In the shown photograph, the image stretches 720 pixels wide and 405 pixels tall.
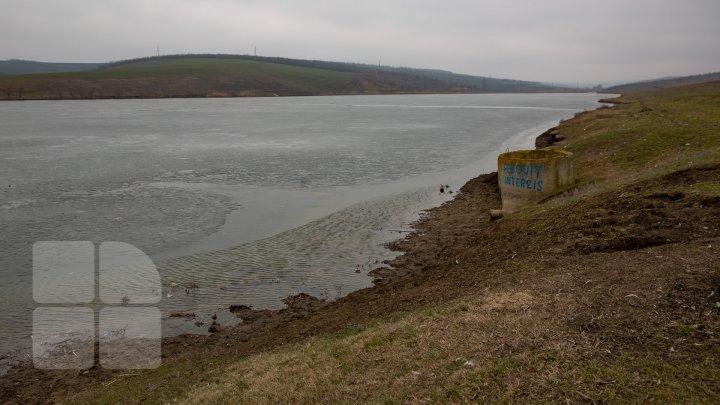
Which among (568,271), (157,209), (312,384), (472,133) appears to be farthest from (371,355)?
(472,133)

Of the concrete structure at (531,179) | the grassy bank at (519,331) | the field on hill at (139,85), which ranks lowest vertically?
the grassy bank at (519,331)

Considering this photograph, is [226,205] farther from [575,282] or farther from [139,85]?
[139,85]

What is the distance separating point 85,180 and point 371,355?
25.6 metres

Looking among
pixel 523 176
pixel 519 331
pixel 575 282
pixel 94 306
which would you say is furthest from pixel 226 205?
pixel 519 331

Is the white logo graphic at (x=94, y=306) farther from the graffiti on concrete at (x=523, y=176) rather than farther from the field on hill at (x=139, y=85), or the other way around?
the field on hill at (x=139, y=85)

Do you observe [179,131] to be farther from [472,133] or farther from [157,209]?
[157,209]

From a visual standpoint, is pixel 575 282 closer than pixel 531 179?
Yes

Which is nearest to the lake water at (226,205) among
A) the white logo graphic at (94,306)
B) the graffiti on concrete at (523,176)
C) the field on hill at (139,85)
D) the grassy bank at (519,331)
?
the white logo graphic at (94,306)

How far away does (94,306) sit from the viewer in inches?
512

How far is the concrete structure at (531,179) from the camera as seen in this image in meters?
18.5

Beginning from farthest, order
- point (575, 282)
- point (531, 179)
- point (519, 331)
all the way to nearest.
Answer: point (531, 179)
point (575, 282)
point (519, 331)

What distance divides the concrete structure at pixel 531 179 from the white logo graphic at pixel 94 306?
12149 millimetres

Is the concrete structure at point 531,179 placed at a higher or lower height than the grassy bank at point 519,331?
higher

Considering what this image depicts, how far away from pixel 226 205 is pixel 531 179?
12701mm
